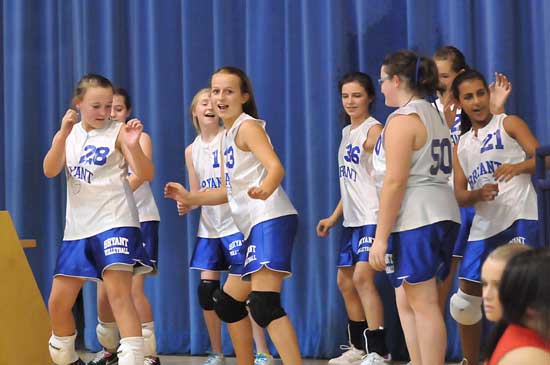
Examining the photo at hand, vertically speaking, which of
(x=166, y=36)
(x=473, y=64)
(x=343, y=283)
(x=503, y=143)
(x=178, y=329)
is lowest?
(x=178, y=329)

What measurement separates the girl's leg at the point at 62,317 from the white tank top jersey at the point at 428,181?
5.16 ft

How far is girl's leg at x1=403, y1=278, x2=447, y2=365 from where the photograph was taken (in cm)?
338

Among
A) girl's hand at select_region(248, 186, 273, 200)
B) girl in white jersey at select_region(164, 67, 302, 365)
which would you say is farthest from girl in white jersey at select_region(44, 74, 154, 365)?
girl's hand at select_region(248, 186, 273, 200)

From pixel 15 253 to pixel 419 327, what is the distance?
7.54 feet

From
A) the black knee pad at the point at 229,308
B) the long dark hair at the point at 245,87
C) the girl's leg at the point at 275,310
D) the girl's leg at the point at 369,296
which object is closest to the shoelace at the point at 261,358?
the girl's leg at the point at 369,296

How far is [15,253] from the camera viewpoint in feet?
15.1

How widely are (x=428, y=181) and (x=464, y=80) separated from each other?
34.6 inches

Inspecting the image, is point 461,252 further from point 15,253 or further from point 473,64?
point 15,253

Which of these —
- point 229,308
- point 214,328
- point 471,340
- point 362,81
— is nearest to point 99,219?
point 229,308

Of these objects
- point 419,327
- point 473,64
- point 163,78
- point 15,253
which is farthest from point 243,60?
point 419,327

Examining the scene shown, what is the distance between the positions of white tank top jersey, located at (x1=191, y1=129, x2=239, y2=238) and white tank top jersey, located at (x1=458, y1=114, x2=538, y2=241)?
1350 millimetres

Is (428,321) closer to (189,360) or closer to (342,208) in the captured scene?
(342,208)

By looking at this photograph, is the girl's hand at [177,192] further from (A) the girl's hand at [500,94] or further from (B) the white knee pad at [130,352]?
(A) the girl's hand at [500,94]

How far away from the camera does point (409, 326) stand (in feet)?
11.7
